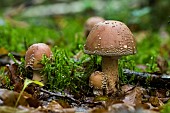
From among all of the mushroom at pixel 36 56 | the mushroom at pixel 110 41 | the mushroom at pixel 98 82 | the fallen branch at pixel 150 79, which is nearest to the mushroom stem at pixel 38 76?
the mushroom at pixel 36 56

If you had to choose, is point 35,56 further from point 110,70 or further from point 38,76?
point 110,70

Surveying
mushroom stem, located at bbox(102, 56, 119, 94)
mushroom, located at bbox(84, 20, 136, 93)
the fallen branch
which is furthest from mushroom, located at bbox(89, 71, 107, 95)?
the fallen branch

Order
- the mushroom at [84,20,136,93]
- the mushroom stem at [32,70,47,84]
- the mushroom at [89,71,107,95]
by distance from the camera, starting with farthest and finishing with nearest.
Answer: the mushroom stem at [32,70,47,84]
the mushroom at [89,71,107,95]
the mushroom at [84,20,136,93]

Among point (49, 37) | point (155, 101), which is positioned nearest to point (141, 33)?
point (49, 37)

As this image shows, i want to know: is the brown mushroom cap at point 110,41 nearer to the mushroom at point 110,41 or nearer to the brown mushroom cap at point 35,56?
the mushroom at point 110,41

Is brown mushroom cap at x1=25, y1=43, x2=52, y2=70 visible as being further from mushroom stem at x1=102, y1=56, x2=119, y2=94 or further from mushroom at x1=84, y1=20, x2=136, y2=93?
mushroom stem at x1=102, y1=56, x2=119, y2=94

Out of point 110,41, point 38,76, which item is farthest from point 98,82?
point 38,76
